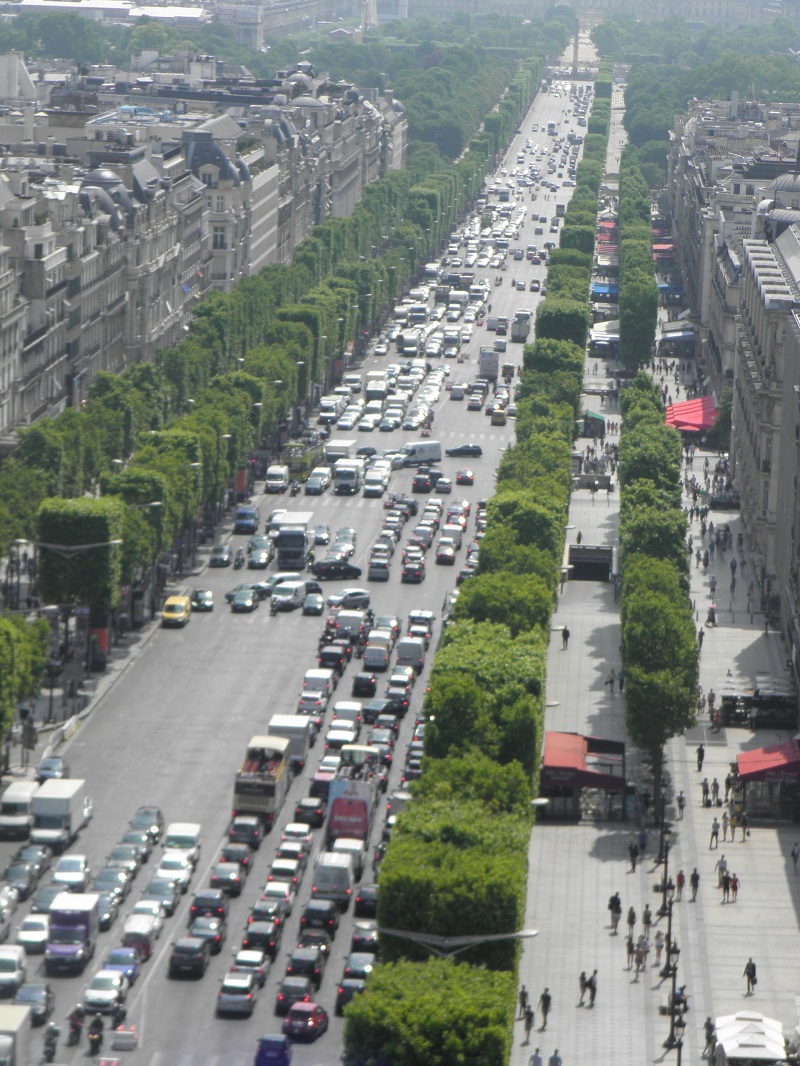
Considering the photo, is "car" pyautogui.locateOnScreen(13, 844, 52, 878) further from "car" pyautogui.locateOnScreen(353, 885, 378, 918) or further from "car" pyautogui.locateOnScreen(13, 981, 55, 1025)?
"car" pyautogui.locateOnScreen(353, 885, 378, 918)

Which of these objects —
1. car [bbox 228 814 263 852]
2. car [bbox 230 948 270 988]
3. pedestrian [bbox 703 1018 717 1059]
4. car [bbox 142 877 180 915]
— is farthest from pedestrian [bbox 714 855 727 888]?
car [bbox 142 877 180 915]

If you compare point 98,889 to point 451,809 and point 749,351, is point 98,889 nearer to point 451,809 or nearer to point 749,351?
point 451,809

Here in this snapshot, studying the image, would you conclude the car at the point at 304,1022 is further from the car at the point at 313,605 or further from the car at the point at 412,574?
the car at the point at 412,574

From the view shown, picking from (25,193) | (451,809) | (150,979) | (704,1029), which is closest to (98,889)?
(150,979)

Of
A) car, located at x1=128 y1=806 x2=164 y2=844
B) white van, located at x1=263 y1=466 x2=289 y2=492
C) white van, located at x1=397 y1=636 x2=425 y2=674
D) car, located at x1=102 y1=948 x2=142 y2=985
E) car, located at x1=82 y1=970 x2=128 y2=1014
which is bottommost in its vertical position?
white van, located at x1=263 y1=466 x2=289 y2=492

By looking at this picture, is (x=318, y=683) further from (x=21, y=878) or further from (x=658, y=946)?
(x=658, y=946)

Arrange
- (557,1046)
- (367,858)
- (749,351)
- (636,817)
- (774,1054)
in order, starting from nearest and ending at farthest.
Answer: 1. (774,1054)
2. (557,1046)
3. (367,858)
4. (636,817)
5. (749,351)

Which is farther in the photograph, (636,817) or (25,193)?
(25,193)
